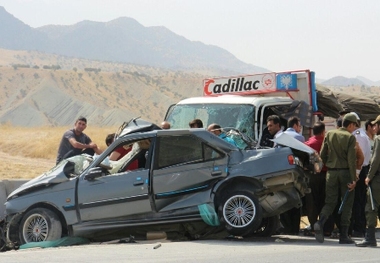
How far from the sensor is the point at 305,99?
15867mm

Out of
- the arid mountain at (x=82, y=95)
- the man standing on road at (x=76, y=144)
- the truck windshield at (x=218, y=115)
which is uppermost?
the arid mountain at (x=82, y=95)

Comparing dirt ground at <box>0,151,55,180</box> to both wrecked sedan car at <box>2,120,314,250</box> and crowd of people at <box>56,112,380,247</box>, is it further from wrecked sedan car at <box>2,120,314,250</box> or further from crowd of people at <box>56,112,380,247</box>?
wrecked sedan car at <box>2,120,314,250</box>

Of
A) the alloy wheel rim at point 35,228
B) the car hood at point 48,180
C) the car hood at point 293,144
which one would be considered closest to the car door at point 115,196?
the car hood at point 48,180

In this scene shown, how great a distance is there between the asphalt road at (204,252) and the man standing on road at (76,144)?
10.3 feet

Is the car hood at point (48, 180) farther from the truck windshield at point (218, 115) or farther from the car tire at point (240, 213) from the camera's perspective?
the truck windshield at point (218, 115)

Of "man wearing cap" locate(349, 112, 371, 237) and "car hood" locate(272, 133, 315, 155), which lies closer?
"car hood" locate(272, 133, 315, 155)

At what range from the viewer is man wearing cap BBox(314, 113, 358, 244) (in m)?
11.2

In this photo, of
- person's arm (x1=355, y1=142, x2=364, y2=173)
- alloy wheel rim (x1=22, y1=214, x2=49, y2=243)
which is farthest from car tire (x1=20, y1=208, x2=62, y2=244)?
Answer: person's arm (x1=355, y1=142, x2=364, y2=173)

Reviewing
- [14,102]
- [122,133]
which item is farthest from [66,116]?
[122,133]

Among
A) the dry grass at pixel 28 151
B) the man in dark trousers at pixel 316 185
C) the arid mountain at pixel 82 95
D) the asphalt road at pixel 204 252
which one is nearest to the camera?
the asphalt road at pixel 204 252

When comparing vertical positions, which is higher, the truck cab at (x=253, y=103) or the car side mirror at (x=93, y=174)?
the truck cab at (x=253, y=103)

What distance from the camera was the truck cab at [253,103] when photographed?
1446 centimetres

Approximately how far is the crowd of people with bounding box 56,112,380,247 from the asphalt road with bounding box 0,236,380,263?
43cm

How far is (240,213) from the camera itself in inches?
436
